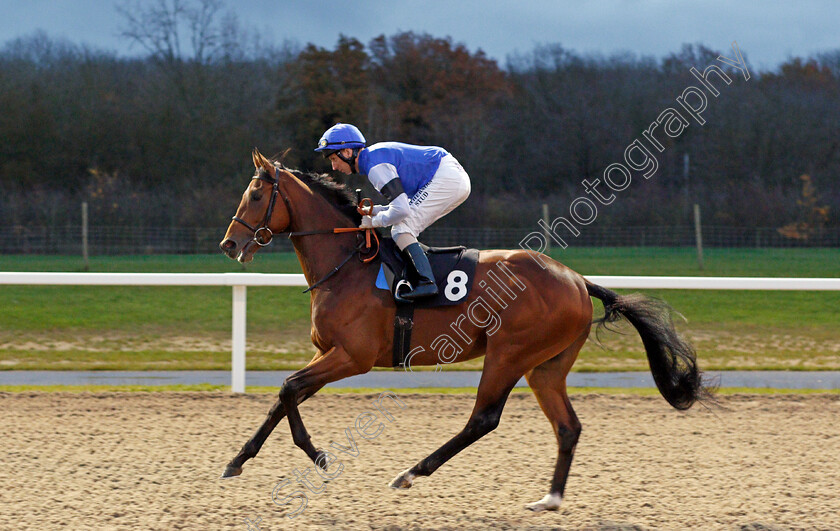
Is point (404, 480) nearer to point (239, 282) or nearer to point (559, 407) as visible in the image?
point (559, 407)

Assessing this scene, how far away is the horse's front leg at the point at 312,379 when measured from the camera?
3812mm

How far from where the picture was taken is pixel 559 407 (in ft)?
13.1

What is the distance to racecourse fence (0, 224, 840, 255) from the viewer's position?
16.2 meters

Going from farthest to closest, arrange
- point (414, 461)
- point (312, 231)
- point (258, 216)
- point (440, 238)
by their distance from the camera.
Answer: point (440, 238) → point (414, 461) → point (312, 231) → point (258, 216)

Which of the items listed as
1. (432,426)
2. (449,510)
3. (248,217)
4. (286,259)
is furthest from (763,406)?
(286,259)

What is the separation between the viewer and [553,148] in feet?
86.4

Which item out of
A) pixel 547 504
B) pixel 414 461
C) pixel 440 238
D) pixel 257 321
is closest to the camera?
pixel 547 504

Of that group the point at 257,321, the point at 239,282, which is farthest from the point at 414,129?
the point at 239,282

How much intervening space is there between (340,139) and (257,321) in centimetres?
796

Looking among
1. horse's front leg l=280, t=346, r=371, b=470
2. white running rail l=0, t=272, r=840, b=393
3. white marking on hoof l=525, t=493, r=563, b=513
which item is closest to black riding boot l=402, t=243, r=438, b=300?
horse's front leg l=280, t=346, r=371, b=470

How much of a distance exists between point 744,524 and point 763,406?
2.93m

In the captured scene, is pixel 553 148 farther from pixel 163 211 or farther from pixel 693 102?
pixel 163 211

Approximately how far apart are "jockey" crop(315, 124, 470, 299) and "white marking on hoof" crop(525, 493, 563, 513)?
3.52 feet

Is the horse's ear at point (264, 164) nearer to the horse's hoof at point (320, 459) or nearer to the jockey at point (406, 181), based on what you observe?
the jockey at point (406, 181)
